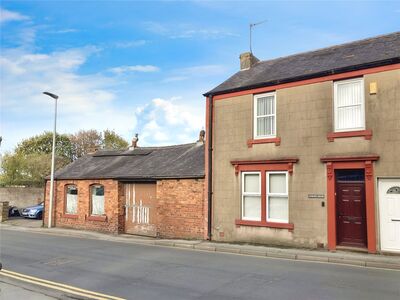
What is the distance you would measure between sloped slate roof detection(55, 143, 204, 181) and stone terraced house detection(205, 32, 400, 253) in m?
2.33

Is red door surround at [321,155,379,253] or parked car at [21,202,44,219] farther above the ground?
red door surround at [321,155,379,253]

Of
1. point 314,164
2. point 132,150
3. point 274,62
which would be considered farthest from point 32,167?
point 314,164

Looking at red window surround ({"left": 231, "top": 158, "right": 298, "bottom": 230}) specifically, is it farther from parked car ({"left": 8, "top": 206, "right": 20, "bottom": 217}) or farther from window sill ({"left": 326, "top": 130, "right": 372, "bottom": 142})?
parked car ({"left": 8, "top": 206, "right": 20, "bottom": 217})

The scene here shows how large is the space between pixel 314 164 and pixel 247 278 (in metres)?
6.00

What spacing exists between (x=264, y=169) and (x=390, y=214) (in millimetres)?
4652

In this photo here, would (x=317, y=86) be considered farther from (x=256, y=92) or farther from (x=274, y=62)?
(x=274, y=62)

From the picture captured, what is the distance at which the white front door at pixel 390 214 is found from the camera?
39.7ft

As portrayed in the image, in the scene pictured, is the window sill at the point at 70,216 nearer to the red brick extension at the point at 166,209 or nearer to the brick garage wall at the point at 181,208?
the red brick extension at the point at 166,209

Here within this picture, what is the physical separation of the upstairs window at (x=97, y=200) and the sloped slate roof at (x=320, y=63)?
8874mm

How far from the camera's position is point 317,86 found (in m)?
14.1

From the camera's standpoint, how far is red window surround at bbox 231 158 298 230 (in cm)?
1434

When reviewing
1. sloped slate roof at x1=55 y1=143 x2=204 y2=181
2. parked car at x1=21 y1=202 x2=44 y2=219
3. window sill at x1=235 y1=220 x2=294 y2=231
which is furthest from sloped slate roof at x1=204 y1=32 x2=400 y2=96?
parked car at x1=21 y1=202 x2=44 y2=219

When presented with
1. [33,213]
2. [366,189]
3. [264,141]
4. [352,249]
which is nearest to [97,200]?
[33,213]

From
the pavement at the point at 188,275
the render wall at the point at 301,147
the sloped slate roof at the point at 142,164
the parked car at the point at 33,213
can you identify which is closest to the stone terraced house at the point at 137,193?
the sloped slate roof at the point at 142,164
